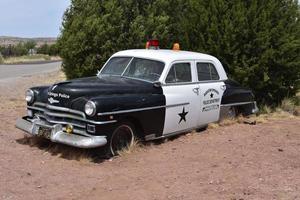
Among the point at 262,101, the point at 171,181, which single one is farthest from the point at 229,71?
the point at 171,181

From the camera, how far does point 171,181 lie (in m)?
6.54

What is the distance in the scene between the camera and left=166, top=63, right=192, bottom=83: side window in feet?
29.3

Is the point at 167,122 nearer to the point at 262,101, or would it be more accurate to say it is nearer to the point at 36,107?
the point at 36,107

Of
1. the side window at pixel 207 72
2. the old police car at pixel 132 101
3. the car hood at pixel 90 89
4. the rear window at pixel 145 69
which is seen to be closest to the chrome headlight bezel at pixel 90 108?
the old police car at pixel 132 101

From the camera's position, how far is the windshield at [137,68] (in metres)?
8.84

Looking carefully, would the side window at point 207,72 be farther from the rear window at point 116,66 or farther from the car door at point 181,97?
the rear window at point 116,66

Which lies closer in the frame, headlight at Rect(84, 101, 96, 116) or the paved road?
headlight at Rect(84, 101, 96, 116)

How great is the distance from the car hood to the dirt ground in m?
0.87

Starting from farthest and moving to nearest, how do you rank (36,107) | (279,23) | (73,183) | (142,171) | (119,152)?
(279,23) → (36,107) → (119,152) → (142,171) → (73,183)

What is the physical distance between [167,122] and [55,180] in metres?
2.62

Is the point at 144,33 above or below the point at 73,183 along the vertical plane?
above

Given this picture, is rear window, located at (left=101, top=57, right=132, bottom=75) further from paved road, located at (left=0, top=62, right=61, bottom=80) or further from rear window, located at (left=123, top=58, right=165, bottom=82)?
paved road, located at (left=0, top=62, right=61, bottom=80)

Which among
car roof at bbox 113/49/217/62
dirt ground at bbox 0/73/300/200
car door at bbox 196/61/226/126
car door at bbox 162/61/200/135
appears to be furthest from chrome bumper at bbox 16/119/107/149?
car door at bbox 196/61/226/126

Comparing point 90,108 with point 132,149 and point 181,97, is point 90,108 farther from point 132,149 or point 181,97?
point 181,97
